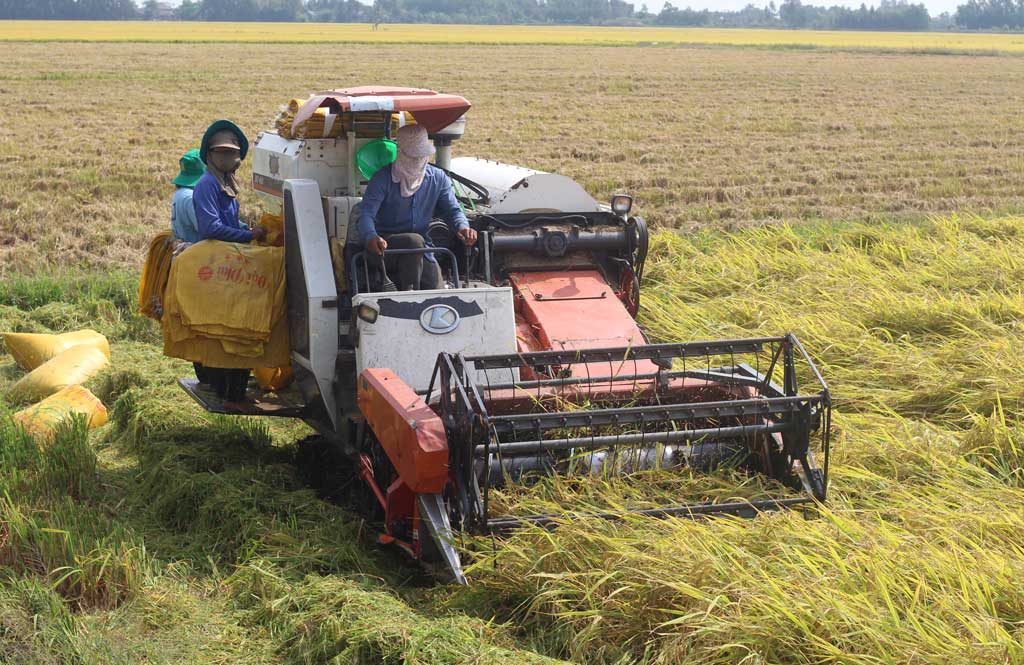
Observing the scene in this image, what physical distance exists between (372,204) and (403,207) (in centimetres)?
22

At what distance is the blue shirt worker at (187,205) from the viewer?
664 centimetres

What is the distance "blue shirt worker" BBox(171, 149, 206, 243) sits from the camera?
261 inches

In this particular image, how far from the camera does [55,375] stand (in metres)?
7.75

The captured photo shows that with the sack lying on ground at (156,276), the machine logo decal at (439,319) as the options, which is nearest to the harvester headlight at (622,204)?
the machine logo decal at (439,319)

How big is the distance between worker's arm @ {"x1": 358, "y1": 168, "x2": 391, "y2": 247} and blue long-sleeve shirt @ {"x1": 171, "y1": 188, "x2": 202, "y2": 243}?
1046 millimetres

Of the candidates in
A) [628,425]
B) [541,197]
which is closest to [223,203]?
[541,197]

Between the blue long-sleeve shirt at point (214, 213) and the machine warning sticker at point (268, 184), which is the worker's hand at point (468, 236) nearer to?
the blue long-sleeve shirt at point (214, 213)

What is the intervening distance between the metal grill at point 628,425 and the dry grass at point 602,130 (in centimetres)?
725

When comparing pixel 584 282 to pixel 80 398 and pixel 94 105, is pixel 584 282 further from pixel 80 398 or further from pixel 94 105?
pixel 94 105

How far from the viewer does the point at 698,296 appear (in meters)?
9.52

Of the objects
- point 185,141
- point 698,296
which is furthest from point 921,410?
point 185,141

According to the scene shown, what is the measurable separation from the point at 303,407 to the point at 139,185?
9.81m

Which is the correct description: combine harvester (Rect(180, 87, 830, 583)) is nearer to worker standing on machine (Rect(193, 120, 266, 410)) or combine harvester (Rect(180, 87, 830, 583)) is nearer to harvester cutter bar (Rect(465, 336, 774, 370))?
harvester cutter bar (Rect(465, 336, 774, 370))

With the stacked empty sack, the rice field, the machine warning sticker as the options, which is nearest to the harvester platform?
the rice field
